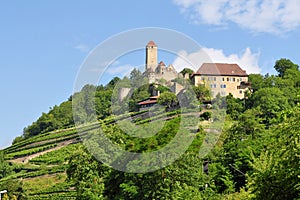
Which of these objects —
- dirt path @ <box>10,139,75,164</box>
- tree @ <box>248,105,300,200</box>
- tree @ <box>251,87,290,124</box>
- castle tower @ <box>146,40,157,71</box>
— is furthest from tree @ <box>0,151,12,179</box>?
tree @ <box>248,105,300,200</box>

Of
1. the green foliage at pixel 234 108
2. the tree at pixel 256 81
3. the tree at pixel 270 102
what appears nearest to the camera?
the tree at pixel 270 102

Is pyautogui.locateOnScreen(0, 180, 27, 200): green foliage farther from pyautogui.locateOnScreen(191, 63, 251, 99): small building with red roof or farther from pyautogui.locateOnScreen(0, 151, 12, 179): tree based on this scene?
pyautogui.locateOnScreen(191, 63, 251, 99): small building with red roof

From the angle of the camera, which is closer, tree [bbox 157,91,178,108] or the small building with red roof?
tree [bbox 157,91,178,108]

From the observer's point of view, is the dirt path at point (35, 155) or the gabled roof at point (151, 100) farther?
the dirt path at point (35, 155)

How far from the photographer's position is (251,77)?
93.7 meters

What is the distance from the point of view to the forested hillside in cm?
1803

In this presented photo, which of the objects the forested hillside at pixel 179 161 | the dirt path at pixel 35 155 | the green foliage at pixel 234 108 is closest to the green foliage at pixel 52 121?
the forested hillside at pixel 179 161

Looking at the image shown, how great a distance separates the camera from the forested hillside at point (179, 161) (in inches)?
710

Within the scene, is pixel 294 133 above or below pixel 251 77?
below

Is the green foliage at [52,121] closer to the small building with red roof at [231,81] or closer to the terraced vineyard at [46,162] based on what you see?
the terraced vineyard at [46,162]

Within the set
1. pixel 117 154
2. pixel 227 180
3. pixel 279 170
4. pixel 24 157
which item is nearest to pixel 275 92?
pixel 24 157

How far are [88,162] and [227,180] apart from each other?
801 cm

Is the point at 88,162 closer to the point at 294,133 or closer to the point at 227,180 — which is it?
the point at 227,180

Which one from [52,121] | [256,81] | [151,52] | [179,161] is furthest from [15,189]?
[256,81]
